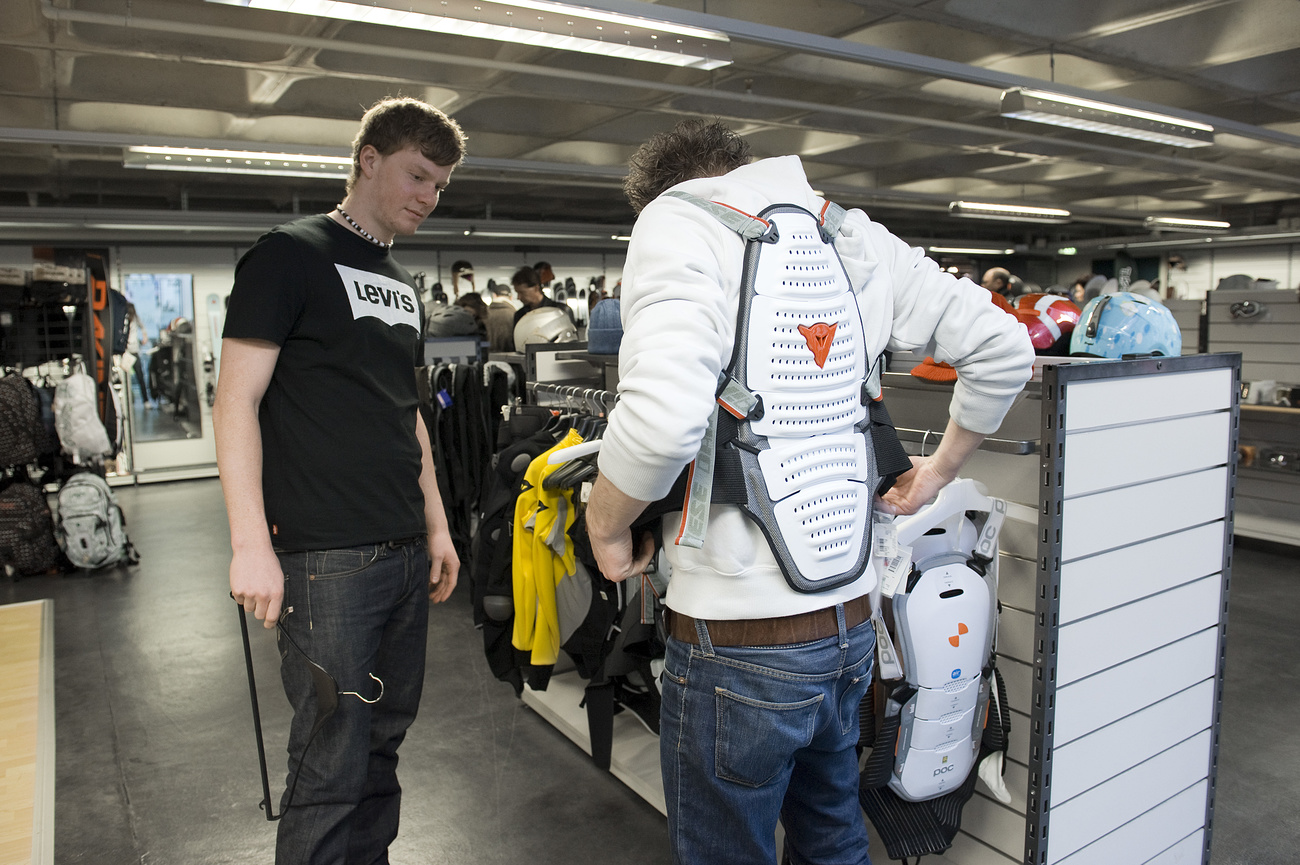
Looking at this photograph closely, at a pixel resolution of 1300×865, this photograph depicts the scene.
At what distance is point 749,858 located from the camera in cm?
131

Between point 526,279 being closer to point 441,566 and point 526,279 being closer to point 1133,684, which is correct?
point 441,566

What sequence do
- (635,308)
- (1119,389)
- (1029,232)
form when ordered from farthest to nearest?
(1029,232), (1119,389), (635,308)

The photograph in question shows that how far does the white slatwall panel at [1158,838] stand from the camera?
203 centimetres

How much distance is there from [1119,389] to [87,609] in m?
5.63

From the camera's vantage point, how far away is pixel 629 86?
6.38 metres

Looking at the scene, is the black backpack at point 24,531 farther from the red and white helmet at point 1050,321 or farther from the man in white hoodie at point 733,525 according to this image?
the red and white helmet at point 1050,321

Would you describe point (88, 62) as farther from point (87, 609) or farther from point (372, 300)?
point (372, 300)

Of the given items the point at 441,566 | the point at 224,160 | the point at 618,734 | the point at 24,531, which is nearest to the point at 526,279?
the point at 224,160

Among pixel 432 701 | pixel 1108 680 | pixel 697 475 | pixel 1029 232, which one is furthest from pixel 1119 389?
pixel 1029 232

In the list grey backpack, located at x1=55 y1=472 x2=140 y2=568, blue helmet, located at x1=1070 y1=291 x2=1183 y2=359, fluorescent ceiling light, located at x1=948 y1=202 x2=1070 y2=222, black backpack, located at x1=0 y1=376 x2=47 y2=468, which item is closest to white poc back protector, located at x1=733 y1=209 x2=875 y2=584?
blue helmet, located at x1=1070 y1=291 x2=1183 y2=359

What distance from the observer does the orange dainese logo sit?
1276mm

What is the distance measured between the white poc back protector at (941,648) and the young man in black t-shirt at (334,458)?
3.41 feet

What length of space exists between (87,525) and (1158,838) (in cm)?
640

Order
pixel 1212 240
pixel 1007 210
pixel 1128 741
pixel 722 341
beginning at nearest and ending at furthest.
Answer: pixel 722 341
pixel 1128 741
pixel 1007 210
pixel 1212 240
